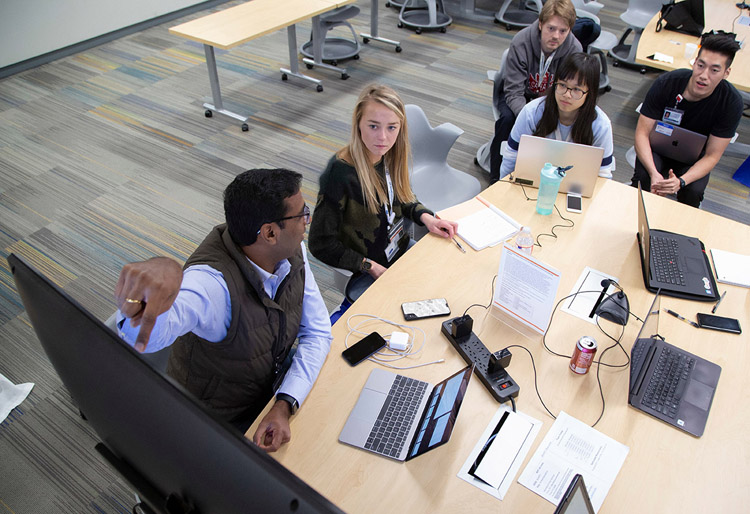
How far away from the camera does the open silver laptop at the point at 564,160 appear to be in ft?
7.95

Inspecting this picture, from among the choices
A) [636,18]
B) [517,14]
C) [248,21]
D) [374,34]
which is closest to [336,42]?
[374,34]

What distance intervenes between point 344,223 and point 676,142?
2.19 m

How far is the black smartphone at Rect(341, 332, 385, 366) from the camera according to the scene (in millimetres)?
1802

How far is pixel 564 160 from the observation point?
2475 millimetres

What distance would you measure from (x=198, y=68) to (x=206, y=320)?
15.2 ft

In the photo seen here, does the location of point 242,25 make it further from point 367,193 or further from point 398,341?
point 398,341

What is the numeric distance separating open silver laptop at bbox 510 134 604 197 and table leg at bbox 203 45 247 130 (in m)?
2.68

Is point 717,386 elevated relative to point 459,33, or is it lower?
elevated

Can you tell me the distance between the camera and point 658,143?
3.33 m

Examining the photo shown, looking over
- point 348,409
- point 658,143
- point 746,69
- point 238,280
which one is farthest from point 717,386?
point 746,69

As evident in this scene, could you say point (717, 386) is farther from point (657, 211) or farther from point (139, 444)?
point (139, 444)

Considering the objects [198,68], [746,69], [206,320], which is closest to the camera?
[206,320]

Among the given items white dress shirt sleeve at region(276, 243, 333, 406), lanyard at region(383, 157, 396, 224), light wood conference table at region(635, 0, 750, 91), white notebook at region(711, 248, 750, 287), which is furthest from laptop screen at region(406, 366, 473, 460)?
light wood conference table at region(635, 0, 750, 91)

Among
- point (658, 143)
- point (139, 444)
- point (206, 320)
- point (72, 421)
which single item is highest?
point (139, 444)
